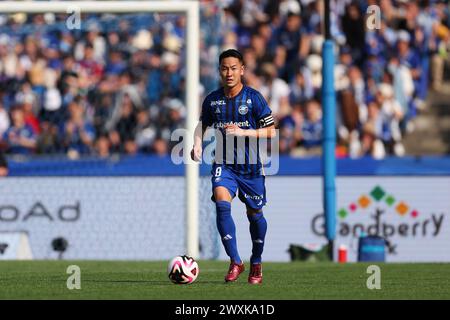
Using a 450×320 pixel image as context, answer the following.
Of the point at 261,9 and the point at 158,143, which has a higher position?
the point at 261,9

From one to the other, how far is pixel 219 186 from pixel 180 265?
78 cm

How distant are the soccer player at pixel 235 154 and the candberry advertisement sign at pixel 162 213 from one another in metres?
6.41

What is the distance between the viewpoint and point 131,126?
1961 cm

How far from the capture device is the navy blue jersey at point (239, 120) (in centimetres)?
1055

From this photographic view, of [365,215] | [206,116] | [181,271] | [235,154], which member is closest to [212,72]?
[365,215]

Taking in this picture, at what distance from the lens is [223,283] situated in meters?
10.5

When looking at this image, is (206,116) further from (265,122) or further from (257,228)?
(257,228)

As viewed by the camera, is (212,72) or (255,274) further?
(212,72)

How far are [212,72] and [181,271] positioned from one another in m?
7.68

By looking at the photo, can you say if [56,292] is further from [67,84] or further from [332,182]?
[67,84]

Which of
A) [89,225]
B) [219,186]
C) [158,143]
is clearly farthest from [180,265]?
[158,143]

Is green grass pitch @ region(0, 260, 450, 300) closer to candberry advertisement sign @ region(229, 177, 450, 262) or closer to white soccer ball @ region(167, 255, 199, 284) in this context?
white soccer ball @ region(167, 255, 199, 284)

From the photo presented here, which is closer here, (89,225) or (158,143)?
(89,225)

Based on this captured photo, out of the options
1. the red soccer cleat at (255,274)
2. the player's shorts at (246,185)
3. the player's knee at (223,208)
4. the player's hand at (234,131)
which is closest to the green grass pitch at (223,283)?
the red soccer cleat at (255,274)
